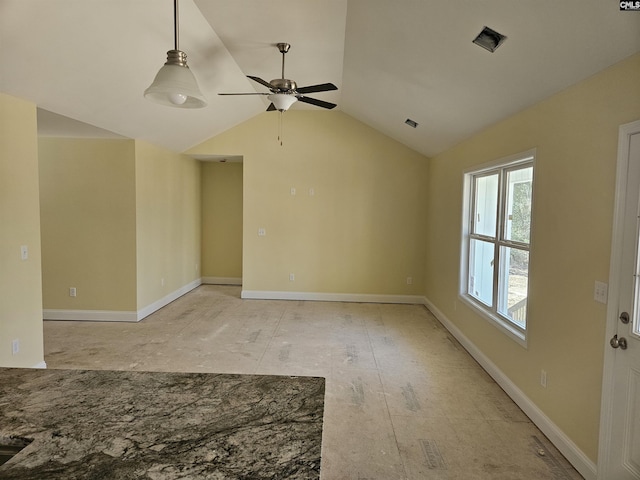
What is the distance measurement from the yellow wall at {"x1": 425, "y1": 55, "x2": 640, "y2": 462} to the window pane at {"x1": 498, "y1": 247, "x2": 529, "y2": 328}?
237 millimetres

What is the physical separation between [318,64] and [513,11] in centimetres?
243

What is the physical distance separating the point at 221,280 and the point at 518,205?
19.1 feet

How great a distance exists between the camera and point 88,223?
4.96 m

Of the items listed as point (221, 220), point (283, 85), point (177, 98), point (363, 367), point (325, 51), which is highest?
point (325, 51)

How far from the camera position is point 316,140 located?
628 cm

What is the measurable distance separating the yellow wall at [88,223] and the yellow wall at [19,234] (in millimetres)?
1594

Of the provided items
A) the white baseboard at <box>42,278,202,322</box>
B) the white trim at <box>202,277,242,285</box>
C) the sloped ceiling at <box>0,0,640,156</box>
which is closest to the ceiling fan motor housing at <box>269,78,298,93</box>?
the sloped ceiling at <box>0,0,640,156</box>

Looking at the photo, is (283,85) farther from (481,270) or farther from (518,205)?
(481,270)

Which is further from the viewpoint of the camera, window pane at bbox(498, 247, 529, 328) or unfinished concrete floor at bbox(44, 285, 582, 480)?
window pane at bbox(498, 247, 529, 328)

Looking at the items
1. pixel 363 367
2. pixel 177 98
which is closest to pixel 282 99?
pixel 177 98

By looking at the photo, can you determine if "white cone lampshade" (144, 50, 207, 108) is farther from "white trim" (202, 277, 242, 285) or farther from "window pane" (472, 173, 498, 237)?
"white trim" (202, 277, 242, 285)

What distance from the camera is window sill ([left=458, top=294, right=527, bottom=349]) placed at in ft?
10.0

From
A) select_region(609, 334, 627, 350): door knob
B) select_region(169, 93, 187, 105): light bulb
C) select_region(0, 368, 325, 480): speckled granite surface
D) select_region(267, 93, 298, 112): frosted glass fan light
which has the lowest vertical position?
select_region(609, 334, 627, 350): door knob

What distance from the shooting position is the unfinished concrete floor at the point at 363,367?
2.35 m
